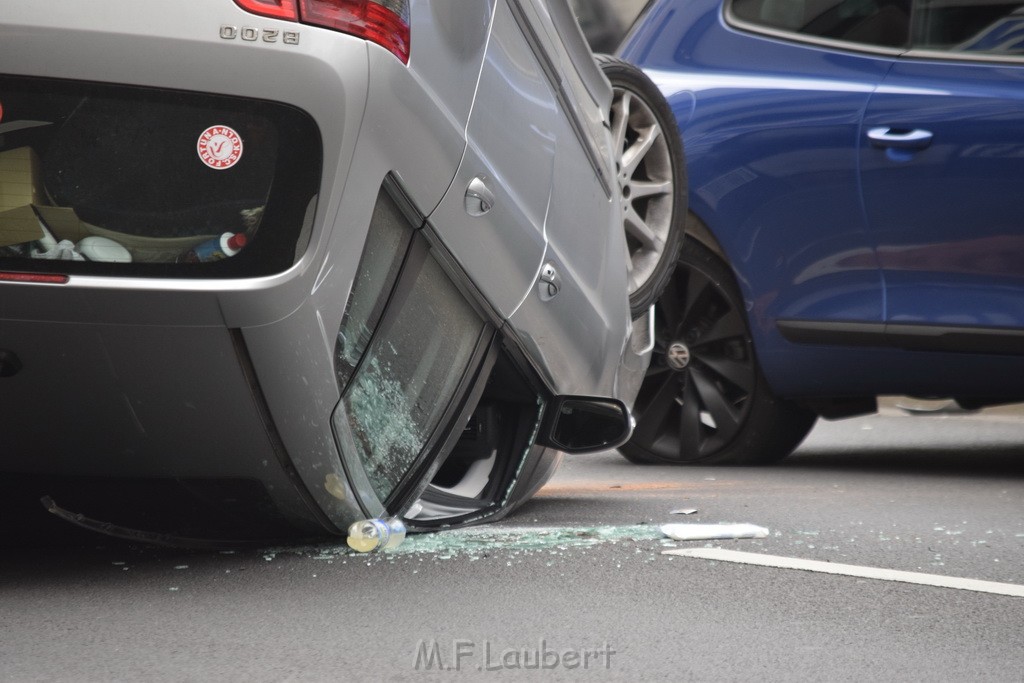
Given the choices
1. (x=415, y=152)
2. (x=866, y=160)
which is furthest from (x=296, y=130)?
(x=866, y=160)

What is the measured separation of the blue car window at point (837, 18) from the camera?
5.50m

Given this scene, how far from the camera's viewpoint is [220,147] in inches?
118

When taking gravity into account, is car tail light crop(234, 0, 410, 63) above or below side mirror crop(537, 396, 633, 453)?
above

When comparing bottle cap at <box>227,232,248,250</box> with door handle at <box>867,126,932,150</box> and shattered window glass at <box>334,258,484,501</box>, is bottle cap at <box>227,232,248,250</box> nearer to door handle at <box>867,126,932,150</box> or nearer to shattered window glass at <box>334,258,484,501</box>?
shattered window glass at <box>334,258,484,501</box>

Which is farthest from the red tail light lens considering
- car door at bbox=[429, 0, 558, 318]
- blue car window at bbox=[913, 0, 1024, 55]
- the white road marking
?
blue car window at bbox=[913, 0, 1024, 55]

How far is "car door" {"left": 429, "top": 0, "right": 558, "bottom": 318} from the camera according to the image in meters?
3.39

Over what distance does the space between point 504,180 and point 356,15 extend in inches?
24.0

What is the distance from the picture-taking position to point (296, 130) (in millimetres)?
3006

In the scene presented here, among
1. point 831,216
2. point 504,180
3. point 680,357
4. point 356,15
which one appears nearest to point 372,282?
point 504,180

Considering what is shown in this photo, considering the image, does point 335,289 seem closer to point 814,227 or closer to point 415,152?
point 415,152

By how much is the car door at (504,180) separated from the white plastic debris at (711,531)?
849mm

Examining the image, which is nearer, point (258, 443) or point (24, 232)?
point (24, 232)

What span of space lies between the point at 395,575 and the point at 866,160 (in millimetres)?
2565

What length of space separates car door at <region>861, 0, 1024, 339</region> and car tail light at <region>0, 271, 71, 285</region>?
3.15 m
